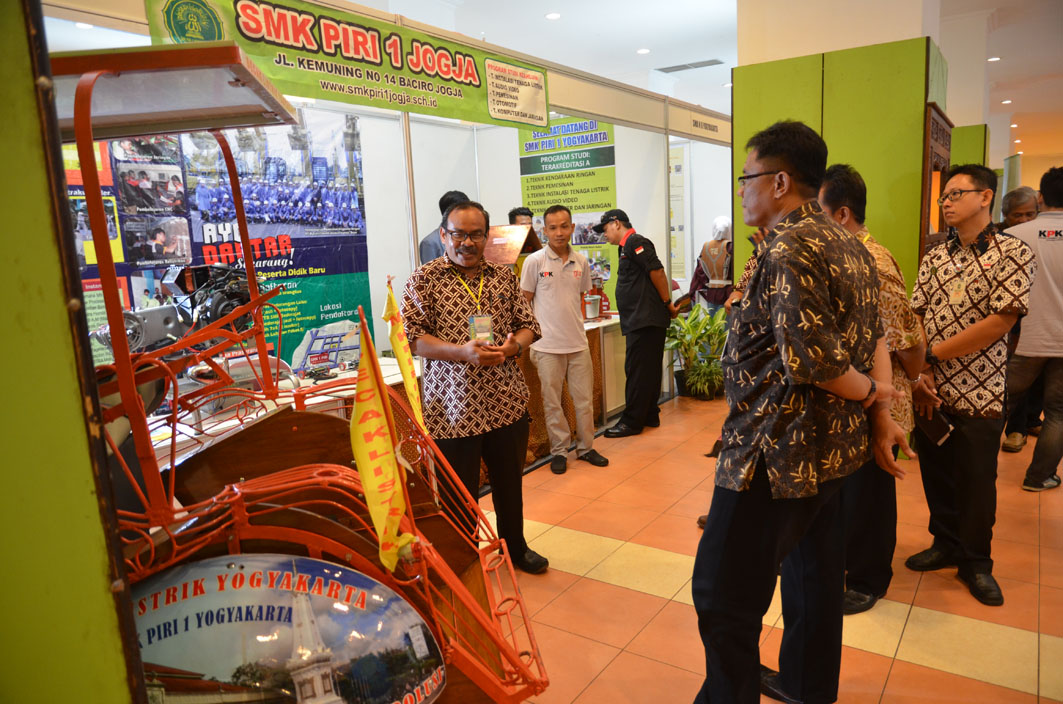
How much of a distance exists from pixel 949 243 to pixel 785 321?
1.74 metres

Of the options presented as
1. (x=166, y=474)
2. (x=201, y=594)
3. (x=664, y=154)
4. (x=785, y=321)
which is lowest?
(x=201, y=594)

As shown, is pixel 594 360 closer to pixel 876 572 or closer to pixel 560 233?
pixel 560 233

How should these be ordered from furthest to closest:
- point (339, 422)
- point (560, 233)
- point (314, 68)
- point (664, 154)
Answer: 1. point (664, 154)
2. point (560, 233)
3. point (314, 68)
4. point (339, 422)

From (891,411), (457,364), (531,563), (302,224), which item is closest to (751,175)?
(891,411)

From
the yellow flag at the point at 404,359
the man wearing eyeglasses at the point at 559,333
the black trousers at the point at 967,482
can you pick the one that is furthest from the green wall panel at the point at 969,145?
the yellow flag at the point at 404,359

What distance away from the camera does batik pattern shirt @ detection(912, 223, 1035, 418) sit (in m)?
2.56

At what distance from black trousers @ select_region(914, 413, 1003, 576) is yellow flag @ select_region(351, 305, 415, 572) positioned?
258 cm

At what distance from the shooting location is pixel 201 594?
1021mm

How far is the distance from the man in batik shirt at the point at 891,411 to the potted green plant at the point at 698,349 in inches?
142

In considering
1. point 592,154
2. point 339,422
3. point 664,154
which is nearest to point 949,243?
point 339,422

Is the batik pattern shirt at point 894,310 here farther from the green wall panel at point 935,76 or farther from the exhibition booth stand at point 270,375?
the green wall panel at point 935,76

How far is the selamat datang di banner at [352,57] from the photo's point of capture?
269 cm

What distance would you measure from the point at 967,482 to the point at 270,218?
3499mm

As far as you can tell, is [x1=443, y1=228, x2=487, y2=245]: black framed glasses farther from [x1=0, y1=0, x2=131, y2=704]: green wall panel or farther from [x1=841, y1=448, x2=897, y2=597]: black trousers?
[x1=0, y1=0, x2=131, y2=704]: green wall panel
